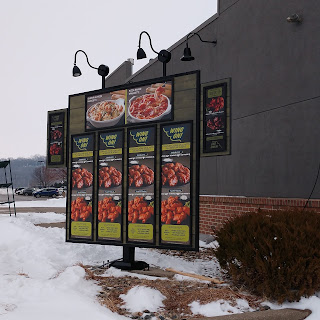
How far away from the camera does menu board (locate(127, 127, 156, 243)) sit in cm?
896

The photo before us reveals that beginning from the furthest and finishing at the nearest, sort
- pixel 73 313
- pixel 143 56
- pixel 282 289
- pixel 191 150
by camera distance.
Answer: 1. pixel 143 56
2. pixel 191 150
3. pixel 282 289
4. pixel 73 313

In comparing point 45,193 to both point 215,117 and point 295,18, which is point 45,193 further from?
point 215,117

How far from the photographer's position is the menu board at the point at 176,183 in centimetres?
847

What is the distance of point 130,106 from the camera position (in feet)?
31.4

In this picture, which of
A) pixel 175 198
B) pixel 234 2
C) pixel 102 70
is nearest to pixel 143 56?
pixel 102 70

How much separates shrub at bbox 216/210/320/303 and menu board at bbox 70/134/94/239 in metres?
3.91

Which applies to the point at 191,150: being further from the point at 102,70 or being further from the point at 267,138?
the point at 267,138

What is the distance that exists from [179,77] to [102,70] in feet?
8.95

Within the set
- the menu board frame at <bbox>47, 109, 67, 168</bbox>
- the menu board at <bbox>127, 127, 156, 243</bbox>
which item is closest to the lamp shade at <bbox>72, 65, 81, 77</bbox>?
the menu board frame at <bbox>47, 109, 67, 168</bbox>

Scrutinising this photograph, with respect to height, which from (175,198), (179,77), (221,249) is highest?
(179,77)

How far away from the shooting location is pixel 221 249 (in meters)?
7.84

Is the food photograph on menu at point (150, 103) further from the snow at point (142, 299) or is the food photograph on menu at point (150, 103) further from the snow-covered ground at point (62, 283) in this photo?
→ the snow at point (142, 299)

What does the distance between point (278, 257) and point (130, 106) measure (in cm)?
491

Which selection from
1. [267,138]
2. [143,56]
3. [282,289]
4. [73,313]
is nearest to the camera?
[73,313]
